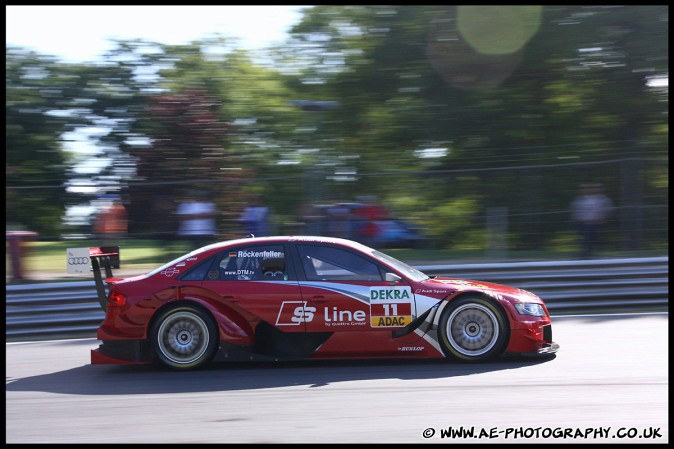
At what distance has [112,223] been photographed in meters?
10.8

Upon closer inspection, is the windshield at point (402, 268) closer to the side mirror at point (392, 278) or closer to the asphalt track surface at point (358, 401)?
the side mirror at point (392, 278)

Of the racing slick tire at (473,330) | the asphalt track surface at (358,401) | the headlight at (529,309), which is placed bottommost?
the asphalt track surface at (358,401)

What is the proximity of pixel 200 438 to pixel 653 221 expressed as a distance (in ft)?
26.9

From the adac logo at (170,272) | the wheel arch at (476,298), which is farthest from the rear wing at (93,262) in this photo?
the wheel arch at (476,298)

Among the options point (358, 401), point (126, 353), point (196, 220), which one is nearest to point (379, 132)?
point (196, 220)

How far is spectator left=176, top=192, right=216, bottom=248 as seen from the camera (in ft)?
36.4

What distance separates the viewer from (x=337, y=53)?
18703 millimetres

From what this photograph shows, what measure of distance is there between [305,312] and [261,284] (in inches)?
20.3

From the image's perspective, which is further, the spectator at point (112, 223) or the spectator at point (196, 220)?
the spectator at point (196, 220)

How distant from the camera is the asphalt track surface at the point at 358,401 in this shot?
5.11 metres

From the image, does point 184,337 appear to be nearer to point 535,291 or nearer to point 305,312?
point 305,312

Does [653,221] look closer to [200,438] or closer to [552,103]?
[552,103]

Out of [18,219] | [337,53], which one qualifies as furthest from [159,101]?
[18,219]

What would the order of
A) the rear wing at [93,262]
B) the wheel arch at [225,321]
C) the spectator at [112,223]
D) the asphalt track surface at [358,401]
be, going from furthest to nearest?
the spectator at [112,223], the rear wing at [93,262], the wheel arch at [225,321], the asphalt track surface at [358,401]
